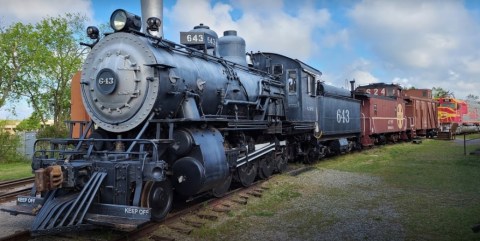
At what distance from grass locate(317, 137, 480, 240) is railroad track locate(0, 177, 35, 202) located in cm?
866

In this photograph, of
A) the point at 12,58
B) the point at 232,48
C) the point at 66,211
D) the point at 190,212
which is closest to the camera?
the point at 66,211

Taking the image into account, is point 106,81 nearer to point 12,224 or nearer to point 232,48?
point 12,224

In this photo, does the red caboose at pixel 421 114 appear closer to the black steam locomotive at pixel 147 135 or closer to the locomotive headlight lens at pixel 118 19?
the black steam locomotive at pixel 147 135

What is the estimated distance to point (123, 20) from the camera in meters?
7.29

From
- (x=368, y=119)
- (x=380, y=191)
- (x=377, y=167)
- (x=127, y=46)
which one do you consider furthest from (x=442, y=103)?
(x=127, y=46)

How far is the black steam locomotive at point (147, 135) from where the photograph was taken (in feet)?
19.5

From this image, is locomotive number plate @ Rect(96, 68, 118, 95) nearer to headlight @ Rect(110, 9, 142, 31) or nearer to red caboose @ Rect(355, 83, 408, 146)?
headlight @ Rect(110, 9, 142, 31)

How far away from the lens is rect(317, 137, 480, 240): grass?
654 cm

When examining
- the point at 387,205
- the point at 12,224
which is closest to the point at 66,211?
the point at 12,224

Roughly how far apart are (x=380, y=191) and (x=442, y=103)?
33.1 m

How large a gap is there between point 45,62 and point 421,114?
2986 centimetres

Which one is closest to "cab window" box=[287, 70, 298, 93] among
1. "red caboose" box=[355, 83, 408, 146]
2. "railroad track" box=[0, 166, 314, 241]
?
"railroad track" box=[0, 166, 314, 241]

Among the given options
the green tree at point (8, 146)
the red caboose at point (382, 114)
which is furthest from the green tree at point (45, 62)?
the red caboose at point (382, 114)

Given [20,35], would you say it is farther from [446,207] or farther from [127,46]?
[446,207]
